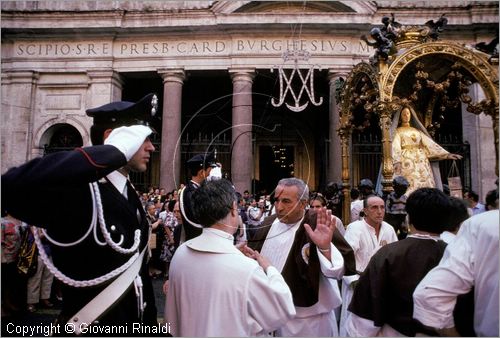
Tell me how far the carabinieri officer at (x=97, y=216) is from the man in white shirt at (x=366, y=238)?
2911mm

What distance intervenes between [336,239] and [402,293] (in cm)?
100

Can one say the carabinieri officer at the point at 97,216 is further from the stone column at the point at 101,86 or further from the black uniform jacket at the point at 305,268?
the stone column at the point at 101,86

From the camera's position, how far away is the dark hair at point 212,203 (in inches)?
104

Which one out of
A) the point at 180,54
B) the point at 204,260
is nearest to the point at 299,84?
the point at 180,54

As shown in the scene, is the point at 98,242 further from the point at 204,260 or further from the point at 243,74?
the point at 243,74

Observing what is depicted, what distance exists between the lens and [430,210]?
2.93 m

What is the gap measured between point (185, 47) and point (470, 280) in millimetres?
18547

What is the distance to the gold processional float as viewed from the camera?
7.20 meters

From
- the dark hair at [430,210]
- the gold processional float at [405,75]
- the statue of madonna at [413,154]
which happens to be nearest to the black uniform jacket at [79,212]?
the dark hair at [430,210]

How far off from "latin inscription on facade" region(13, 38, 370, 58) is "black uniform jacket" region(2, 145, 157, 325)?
16755 millimetres

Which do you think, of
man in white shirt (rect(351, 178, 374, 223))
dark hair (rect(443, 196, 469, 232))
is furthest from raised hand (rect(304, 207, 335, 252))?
man in white shirt (rect(351, 178, 374, 223))

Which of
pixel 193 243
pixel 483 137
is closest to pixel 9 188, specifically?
pixel 193 243

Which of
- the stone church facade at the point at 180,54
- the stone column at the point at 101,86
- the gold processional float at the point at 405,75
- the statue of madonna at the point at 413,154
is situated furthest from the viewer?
the stone column at the point at 101,86

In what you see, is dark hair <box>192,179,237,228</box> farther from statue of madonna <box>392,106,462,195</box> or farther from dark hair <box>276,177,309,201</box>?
statue of madonna <box>392,106,462,195</box>
